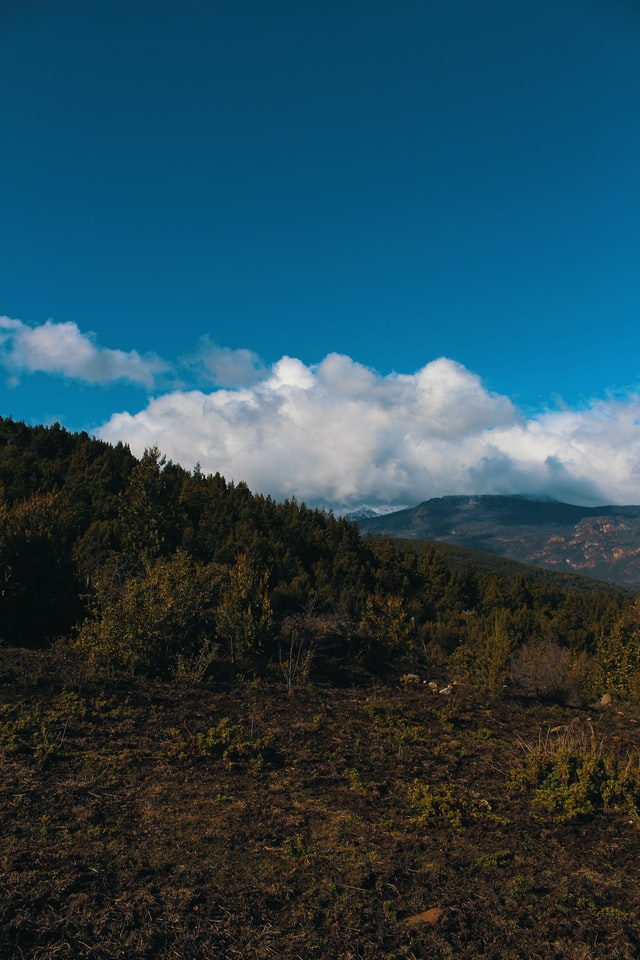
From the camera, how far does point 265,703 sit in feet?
38.3

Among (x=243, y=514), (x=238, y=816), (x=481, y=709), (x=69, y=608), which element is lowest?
(x=481, y=709)

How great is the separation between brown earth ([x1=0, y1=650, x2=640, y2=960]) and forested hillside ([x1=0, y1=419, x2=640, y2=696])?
2881mm

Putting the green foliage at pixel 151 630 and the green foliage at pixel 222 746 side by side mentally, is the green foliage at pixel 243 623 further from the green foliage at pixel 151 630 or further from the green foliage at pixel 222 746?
the green foliage at pixel 222 746

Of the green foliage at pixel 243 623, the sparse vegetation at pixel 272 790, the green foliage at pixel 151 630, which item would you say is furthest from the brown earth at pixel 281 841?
the green foliage at pixel 243 623

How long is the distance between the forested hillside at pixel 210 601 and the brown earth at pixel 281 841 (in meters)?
2.88

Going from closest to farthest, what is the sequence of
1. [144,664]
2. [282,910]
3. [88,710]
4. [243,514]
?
[282,910], [88,710], [144,664], [243,514]

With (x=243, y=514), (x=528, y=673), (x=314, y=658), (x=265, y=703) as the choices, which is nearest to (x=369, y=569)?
(x=243, y=514)

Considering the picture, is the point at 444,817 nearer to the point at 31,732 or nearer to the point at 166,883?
the point at 166,883

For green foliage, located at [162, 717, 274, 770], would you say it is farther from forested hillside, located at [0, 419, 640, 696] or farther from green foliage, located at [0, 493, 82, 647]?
green foliage, located at [0, 493, 82, 647]

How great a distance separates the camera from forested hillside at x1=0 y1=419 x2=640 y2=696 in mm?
13789

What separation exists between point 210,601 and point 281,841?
1097 cm

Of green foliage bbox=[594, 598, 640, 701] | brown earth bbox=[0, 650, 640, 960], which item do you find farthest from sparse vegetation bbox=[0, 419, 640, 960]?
green foliage bbox=[594, 598, 640, 701]

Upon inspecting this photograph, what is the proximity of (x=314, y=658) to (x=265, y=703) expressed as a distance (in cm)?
429

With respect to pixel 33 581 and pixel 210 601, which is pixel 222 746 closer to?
pixel 210 601
